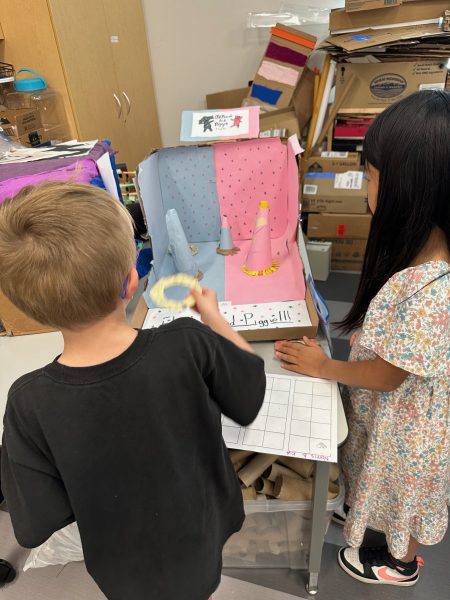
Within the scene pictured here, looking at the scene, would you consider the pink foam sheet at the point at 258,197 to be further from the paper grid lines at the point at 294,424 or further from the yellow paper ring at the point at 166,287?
the paper grid lines at the point at 294,424

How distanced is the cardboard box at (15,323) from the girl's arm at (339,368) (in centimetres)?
62

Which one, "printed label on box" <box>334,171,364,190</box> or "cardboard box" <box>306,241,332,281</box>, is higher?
"printed label on box" <box>334,171,364,190</box>

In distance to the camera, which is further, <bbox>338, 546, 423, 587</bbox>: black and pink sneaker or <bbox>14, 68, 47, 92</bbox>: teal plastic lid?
<bbox>14, 68, 47, 92</bbox>: teal plastic lid

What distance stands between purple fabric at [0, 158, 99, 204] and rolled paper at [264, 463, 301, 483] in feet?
2.67

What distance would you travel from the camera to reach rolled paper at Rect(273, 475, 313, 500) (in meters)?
0.98

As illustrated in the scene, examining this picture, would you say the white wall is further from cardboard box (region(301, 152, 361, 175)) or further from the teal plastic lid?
the teal plastic lid

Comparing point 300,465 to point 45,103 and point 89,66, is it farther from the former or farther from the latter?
point 89,66

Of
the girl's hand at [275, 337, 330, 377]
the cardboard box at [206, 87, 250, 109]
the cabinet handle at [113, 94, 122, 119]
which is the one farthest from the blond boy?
the cardboard box at [206, 87, 250, 109]

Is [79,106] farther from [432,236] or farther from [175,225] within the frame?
[432,236]

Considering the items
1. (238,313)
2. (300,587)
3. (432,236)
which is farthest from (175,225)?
(300,587)

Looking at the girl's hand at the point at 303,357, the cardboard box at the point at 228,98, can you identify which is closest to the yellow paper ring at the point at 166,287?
the girl's hand at the point at 303,357

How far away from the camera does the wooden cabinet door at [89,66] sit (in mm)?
2191

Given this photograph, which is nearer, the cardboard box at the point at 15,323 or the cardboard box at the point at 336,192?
the cardboard box at the point at 15,323

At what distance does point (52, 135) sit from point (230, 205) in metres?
1.50
